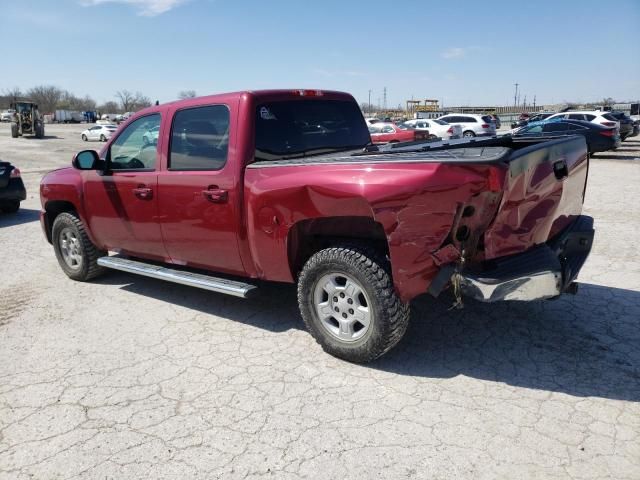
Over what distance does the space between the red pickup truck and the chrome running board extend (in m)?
0.02

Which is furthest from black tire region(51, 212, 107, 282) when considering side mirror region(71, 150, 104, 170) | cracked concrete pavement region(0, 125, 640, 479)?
side mirror region(71, 150, 104, 170)

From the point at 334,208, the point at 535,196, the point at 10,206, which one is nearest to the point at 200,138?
the point at 334,208

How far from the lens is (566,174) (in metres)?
3.52

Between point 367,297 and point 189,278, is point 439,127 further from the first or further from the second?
point 367,297

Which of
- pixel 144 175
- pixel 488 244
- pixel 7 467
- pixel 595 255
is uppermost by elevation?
pixel 144 175

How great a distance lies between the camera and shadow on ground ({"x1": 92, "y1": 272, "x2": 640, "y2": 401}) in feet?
11.1

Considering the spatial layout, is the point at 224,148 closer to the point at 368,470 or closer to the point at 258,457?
the point at 258,457

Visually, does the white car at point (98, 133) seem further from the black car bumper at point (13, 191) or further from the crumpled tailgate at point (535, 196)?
the crumpled tailgate at point (535, 196)

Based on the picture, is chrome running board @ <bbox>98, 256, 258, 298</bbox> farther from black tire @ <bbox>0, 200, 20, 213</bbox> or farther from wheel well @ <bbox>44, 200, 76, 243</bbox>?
black tire @ <bbox>0, 200, 20, 213</bbox>

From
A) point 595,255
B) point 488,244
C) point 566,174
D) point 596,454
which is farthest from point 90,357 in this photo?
point 595,255

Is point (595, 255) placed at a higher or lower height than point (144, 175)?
lower

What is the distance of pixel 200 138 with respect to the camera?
428 centimetres

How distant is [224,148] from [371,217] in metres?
1.44

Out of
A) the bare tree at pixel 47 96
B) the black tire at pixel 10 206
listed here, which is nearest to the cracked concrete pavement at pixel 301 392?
the black tire at pixel 10 206
